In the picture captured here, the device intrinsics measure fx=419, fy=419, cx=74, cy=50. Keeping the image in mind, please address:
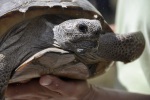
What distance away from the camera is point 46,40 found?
1658 mm

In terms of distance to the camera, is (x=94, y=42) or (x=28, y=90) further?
(x=28, y=90)

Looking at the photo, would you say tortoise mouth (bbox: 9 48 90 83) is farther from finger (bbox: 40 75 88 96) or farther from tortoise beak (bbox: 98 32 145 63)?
tortoise beak (bbox: 98 32 145 63)

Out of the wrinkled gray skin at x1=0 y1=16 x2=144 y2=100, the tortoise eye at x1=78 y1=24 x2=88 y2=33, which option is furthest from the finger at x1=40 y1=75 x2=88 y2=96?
the tortoise eye at x1=78 y1=24 x2=88 y2=33

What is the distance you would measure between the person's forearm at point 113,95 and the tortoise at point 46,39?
0.16m

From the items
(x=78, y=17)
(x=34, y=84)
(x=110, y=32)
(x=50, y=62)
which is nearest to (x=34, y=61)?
(x=50, y=62)

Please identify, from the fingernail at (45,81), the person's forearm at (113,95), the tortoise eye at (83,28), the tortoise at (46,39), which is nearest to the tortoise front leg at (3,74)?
the tortoise at (46,39)

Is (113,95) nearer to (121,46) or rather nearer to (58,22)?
(121,46)

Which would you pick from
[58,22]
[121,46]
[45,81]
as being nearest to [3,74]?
[45,81]

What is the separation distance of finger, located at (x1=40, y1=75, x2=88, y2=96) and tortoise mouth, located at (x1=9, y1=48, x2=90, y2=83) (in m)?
0.02

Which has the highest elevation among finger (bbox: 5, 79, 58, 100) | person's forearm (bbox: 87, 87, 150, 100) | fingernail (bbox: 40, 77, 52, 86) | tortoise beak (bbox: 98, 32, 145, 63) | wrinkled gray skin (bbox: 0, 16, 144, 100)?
wrinkled gray skin (bbox: 0, 16, 144, 100)

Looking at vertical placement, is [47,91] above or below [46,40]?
below

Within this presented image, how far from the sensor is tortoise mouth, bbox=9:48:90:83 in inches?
61.4

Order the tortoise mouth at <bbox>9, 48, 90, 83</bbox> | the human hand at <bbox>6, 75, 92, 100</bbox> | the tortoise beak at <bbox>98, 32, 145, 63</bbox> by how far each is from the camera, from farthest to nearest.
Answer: the tortoise beak at <bbox>98, 32, 145, 63</bbox> < the human hand at <bbox>6, 75, 92, 100</bbox> < the tortoise mouth at <bbox>9, 48, 90, 83</bbox>

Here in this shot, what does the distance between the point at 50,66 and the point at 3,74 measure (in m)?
0.18
